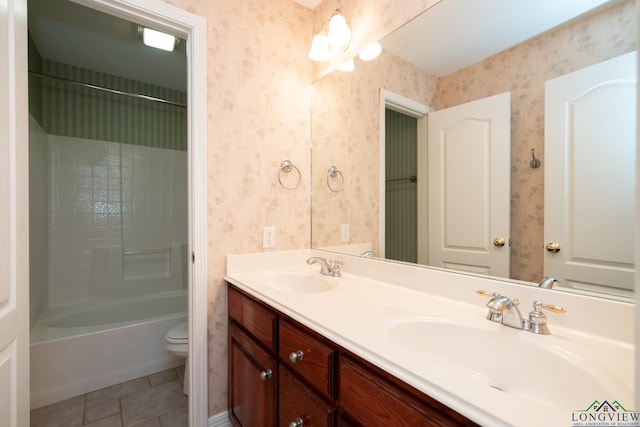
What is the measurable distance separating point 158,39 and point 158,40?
0.01m

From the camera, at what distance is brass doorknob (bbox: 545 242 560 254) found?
82cm

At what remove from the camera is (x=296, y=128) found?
171 centimetres

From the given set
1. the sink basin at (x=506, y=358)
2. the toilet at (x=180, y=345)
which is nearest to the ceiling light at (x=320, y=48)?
the sink basin at (x=506, y=358)

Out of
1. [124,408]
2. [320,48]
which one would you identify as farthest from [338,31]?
[124,408]

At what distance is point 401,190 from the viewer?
1323 mm

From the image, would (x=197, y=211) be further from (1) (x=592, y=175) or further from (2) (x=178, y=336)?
(1) (x=592, y=175)

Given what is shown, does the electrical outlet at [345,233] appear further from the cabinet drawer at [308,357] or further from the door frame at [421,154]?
the cabinet drawer at [308,357]

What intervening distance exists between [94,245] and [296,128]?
→ 89.9 inches

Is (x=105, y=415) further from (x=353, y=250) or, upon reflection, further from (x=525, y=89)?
(x=525, y=89)

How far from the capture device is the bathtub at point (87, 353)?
169 cm

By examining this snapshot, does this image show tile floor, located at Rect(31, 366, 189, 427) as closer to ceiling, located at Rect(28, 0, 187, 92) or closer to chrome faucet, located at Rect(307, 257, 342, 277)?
chrome faucet, located at Rect(307, 257, 342, 277)

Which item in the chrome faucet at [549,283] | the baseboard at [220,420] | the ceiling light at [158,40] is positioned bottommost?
the baseboard at [220,420]

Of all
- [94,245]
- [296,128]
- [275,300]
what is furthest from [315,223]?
[94,245]

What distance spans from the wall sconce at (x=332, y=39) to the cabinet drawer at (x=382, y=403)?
5.17 ft
